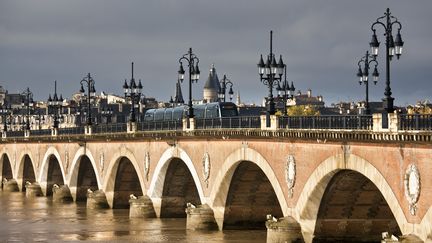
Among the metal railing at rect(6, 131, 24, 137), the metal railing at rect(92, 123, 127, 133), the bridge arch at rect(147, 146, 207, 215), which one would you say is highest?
the metal railing at rect(92, 123, 127, 133)

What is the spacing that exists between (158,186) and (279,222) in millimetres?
20407

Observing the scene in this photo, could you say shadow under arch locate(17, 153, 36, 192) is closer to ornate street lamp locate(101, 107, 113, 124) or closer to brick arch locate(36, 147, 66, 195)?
brick arch locate(36, 147, 66, 195)

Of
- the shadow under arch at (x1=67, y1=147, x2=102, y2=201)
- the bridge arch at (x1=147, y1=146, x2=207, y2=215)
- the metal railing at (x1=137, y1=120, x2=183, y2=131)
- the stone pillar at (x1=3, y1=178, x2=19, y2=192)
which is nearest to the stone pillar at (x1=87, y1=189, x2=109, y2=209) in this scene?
the metal railing at (x1=137, y1=120, x2=183, y2=131)

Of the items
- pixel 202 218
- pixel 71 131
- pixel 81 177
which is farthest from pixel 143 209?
pixel 71 131

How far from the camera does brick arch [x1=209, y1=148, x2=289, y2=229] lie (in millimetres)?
43375

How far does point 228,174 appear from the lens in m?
48.8

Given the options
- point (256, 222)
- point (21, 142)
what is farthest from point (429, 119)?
point (21, 142)

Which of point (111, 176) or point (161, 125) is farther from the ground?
point (161, 125)

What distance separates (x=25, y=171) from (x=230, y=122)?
56.9 metres

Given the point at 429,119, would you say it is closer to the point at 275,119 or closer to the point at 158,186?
the point at 275,119

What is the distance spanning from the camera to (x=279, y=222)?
4059cm

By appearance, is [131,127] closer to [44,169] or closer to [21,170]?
[44,169]

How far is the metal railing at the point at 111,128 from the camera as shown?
68.6m

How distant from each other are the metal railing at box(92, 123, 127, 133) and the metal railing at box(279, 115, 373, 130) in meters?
27.8
